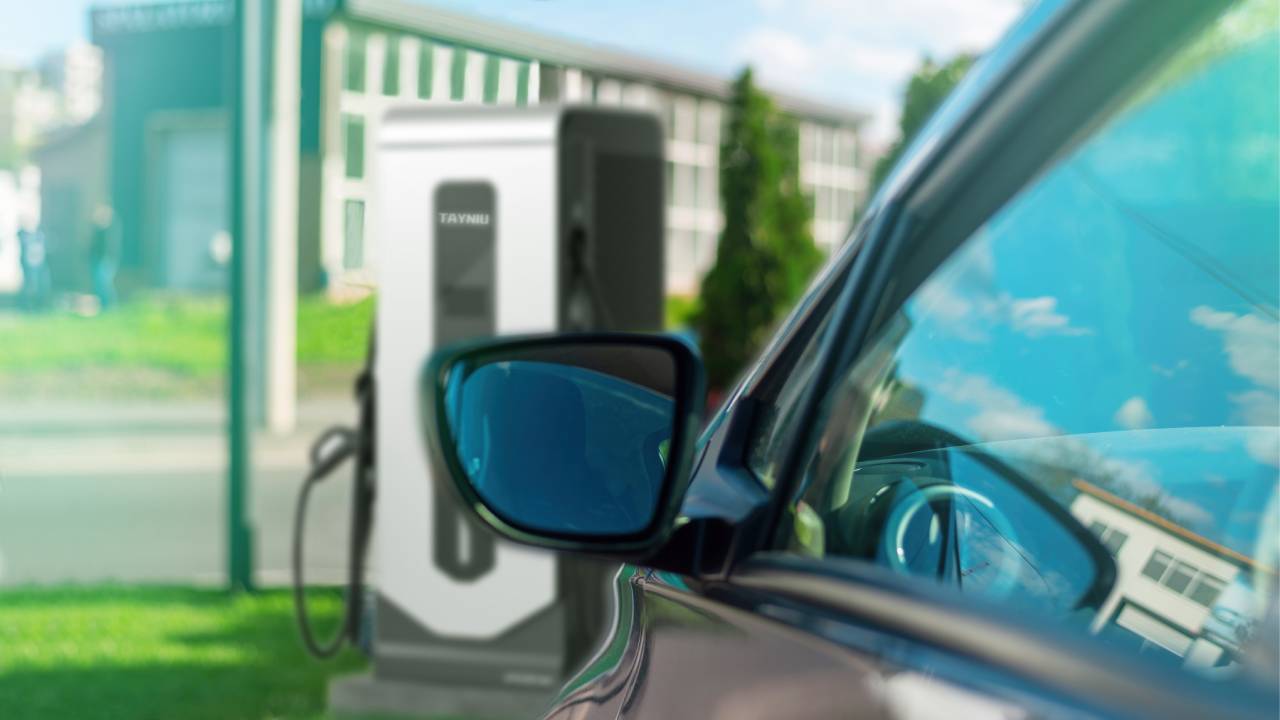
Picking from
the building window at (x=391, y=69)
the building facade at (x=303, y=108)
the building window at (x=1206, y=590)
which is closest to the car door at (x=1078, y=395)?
the building window at (x=1206, y=590)

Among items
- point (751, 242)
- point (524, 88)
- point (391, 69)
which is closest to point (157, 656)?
point (524, 88)

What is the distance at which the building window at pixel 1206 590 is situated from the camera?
677 millimetres

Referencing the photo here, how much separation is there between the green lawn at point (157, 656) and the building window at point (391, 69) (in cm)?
918

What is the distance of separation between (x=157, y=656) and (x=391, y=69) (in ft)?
34.3

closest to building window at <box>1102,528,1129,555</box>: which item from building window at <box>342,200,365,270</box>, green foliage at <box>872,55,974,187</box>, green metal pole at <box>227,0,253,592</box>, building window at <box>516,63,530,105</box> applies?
building window at <box>516,63,530,105</box>

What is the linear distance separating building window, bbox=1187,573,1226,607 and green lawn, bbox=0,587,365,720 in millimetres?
3587

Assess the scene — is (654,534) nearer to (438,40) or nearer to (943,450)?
(943,450)

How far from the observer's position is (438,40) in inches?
514

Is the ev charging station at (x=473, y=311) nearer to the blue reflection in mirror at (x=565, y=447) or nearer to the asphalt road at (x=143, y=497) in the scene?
the asphalt road at (x=143, y=497)

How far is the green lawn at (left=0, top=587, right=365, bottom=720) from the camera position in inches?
162

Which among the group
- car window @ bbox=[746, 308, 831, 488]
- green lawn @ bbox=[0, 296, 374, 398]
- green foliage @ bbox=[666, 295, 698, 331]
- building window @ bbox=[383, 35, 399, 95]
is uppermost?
building window @ bbox=[383, 35, 399, 95]

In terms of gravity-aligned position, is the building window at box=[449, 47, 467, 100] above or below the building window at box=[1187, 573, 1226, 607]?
above

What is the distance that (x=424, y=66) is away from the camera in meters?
14.7

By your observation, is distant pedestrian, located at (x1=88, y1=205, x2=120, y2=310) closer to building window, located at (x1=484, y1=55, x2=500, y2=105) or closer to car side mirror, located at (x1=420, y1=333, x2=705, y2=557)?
building window, located at (x1=484, y1=55, x2=500, y2=105)
